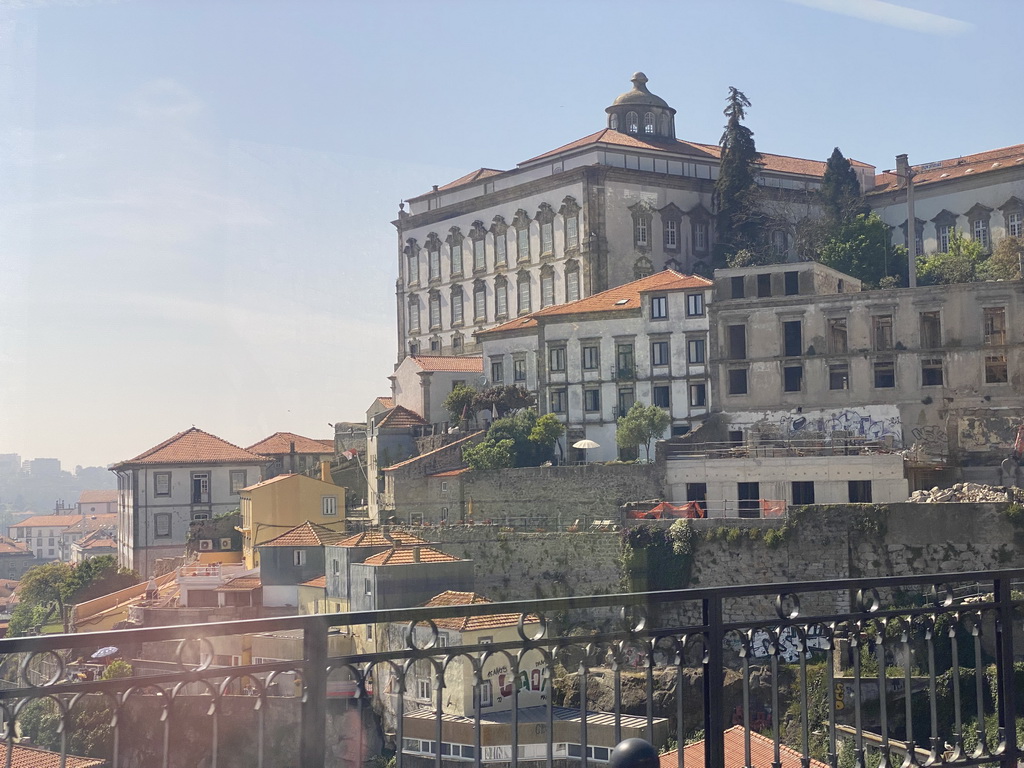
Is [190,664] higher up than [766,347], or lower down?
lower down

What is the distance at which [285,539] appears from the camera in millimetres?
37562

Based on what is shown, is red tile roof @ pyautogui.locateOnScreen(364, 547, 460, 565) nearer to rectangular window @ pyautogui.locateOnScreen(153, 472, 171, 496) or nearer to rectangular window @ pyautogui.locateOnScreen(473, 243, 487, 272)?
rectangular window @ pyautogui.locateOnScreen(153, 472, 171, 496)

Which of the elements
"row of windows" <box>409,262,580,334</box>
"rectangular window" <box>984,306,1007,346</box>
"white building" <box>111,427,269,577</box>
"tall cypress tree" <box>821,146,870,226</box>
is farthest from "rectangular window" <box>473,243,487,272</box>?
"rectangular window" <box>984,306,1007,346</box>

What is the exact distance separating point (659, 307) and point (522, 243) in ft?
62.8

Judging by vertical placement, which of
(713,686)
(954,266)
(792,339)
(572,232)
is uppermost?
(572,232)

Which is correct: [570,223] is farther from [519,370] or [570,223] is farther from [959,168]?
[959,168]

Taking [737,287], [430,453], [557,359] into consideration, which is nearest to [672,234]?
[557,359]

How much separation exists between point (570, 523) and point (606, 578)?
3.41 m

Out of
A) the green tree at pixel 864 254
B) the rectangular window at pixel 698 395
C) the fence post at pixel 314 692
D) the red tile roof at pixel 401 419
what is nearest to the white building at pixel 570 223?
the green tree at pixel 864 254

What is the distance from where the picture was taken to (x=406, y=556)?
108 feet

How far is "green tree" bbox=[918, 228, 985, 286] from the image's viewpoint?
49438mm

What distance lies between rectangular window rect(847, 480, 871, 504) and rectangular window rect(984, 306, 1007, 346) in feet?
25.6

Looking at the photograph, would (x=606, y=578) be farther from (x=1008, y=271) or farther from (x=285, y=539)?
(x=1008, y=271)

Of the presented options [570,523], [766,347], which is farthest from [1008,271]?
[570,523]
